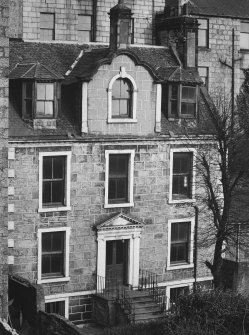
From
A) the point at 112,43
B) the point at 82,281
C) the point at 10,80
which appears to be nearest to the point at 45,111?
the point at 10,80

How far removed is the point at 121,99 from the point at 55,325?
11.2m

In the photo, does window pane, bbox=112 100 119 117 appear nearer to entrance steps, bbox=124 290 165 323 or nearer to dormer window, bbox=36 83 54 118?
dormer window, bbox=36 83 54 118

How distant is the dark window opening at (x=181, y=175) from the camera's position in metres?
41.3

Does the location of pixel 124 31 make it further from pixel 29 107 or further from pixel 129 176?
pixel 129 176

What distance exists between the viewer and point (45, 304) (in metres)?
38.6

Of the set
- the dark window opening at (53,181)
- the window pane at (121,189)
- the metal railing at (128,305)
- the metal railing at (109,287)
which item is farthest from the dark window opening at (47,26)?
the metal railing at (128,305)

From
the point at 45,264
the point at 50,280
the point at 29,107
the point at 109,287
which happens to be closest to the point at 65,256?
the point at 45,264

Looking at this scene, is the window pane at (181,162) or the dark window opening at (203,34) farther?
the dark window opening at (203,34)

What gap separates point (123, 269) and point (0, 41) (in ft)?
40.1

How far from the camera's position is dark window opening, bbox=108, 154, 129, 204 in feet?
130

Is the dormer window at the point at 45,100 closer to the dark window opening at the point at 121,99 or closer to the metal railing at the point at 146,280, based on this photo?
the dark window opening at the point at 121,99

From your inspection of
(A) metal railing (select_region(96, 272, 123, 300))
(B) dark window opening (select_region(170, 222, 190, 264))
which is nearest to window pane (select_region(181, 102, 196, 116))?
(B) dark window opening (select_region(170, 222, 190, 264))

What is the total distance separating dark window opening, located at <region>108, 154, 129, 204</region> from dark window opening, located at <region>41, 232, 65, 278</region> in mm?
2939

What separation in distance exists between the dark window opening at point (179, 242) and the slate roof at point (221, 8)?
2059cm
